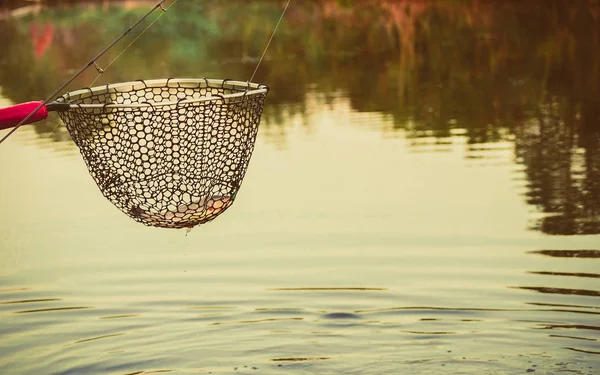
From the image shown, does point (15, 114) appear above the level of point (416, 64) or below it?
above

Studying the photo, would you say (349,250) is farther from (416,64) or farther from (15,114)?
(416,64)

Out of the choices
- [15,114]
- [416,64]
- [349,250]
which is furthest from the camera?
[416,64]

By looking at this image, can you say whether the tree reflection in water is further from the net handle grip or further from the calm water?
the net handle grip

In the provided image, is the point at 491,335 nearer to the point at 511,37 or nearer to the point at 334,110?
the point at 334,110

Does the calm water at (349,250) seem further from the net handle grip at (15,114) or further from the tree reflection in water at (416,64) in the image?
the net handle grip at (15,114)

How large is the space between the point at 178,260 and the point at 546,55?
13427 mm

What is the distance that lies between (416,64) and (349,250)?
42.6ft

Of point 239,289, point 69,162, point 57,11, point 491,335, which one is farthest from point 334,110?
point 57,11

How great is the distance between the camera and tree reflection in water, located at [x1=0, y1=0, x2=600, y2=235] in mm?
12176

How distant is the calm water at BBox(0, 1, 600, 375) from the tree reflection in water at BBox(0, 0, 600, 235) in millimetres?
75

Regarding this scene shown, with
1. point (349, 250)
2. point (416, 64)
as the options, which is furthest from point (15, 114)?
point (416, 64)

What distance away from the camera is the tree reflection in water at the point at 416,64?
39.9ft

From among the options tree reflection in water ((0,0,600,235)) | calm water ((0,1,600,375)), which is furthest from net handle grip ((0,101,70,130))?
tree reflection in water ((0,0,600,235))

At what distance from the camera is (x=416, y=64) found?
810 inches
